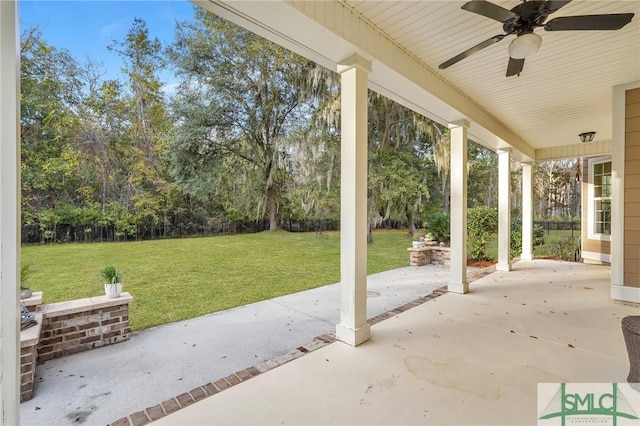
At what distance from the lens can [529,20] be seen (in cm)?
204

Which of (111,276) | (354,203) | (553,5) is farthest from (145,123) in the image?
(553,5)

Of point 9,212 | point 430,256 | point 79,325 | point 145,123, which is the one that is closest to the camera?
point 9,212

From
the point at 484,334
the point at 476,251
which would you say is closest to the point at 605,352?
the point at 484,334

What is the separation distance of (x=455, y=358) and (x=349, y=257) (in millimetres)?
1124

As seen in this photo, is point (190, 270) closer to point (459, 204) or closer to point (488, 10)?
point (459, 204)

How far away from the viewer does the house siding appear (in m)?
3.70

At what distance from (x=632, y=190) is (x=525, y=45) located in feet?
10.1

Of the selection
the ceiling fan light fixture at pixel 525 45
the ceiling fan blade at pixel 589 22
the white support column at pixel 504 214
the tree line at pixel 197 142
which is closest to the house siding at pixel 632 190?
the white support column at pixel 504 214

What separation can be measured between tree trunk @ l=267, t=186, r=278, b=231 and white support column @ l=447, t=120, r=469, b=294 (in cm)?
848

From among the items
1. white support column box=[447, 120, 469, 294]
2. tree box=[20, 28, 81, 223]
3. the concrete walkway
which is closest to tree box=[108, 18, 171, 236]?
tree box=[20, 28, 81, 223]

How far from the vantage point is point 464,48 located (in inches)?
112

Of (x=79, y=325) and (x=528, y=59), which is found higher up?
(x=528, y=59)

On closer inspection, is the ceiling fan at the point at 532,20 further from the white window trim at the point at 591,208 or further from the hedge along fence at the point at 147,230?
the hedge along fence at the point at 147,230

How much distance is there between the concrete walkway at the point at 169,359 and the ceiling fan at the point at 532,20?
2940mm
